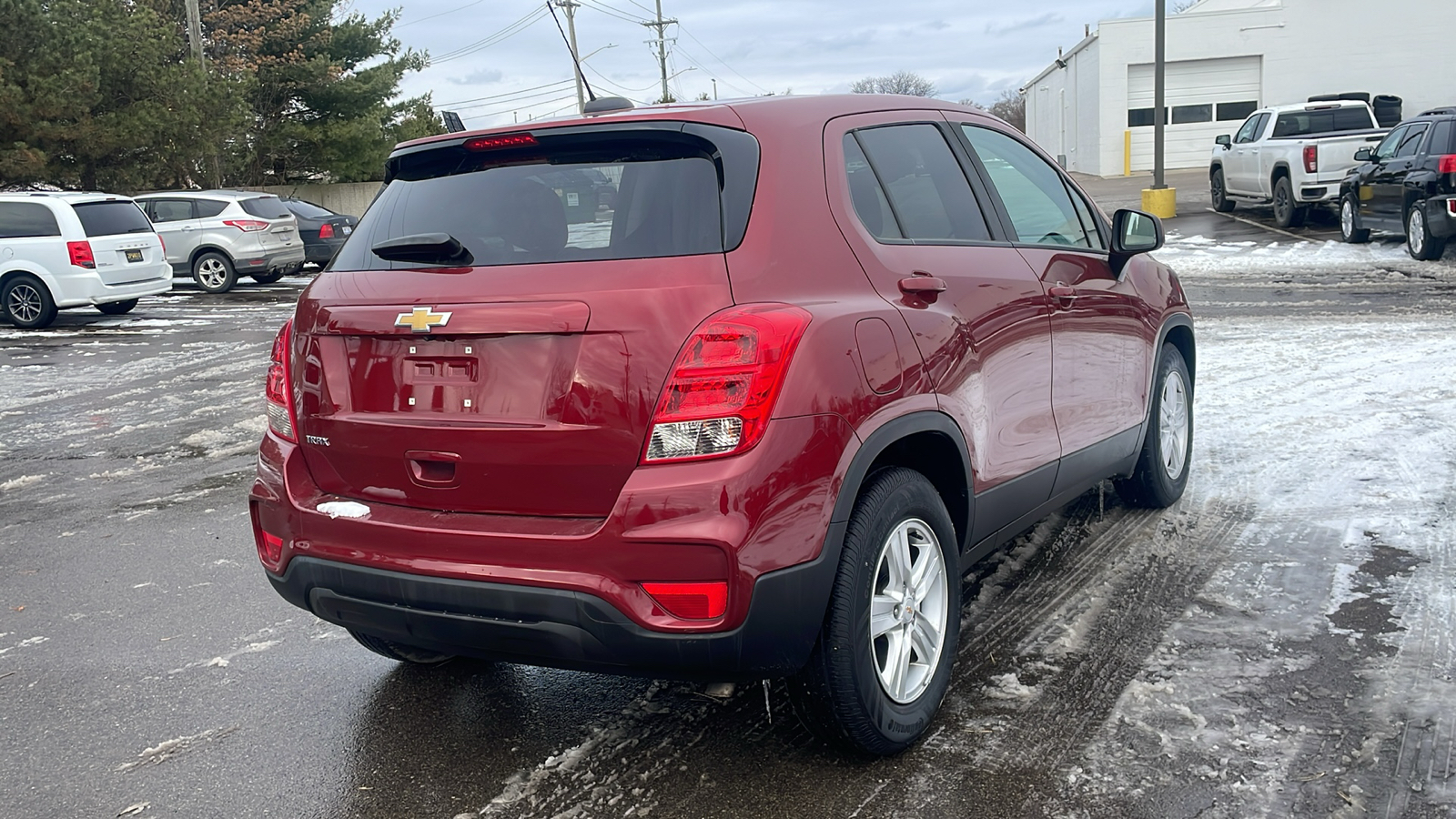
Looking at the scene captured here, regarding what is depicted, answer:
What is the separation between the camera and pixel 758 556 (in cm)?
278

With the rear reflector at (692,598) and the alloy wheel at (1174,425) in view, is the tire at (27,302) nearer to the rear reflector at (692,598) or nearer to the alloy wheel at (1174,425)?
the alloy wheel at (1174,425)

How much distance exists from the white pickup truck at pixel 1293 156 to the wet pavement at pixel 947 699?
1457cm

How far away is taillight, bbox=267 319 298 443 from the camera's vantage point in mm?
3384

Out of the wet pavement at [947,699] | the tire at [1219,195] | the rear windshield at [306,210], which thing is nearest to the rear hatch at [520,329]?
the wet pavement at [947,699]

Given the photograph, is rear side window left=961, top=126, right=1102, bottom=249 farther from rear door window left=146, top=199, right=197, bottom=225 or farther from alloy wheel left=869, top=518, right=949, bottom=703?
rear door window left=146, top=199, right=197, bottom=225

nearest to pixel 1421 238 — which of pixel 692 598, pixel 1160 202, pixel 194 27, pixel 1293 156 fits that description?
pixel 1293 156

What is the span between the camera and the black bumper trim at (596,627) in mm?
2809

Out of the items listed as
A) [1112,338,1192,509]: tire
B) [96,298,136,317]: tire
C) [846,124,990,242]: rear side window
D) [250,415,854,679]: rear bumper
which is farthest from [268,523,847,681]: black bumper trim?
[96,298,136,317]: tire

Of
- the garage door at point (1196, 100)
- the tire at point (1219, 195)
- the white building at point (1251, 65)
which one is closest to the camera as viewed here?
the tire at point (1219, 195)

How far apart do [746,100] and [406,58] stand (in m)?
35.5

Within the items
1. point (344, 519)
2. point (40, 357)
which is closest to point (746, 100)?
point (344, 519)

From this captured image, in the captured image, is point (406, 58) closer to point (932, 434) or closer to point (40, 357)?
point (40, 357)

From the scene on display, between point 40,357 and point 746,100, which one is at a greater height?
point 746,100

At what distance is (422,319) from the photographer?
3035 mm
